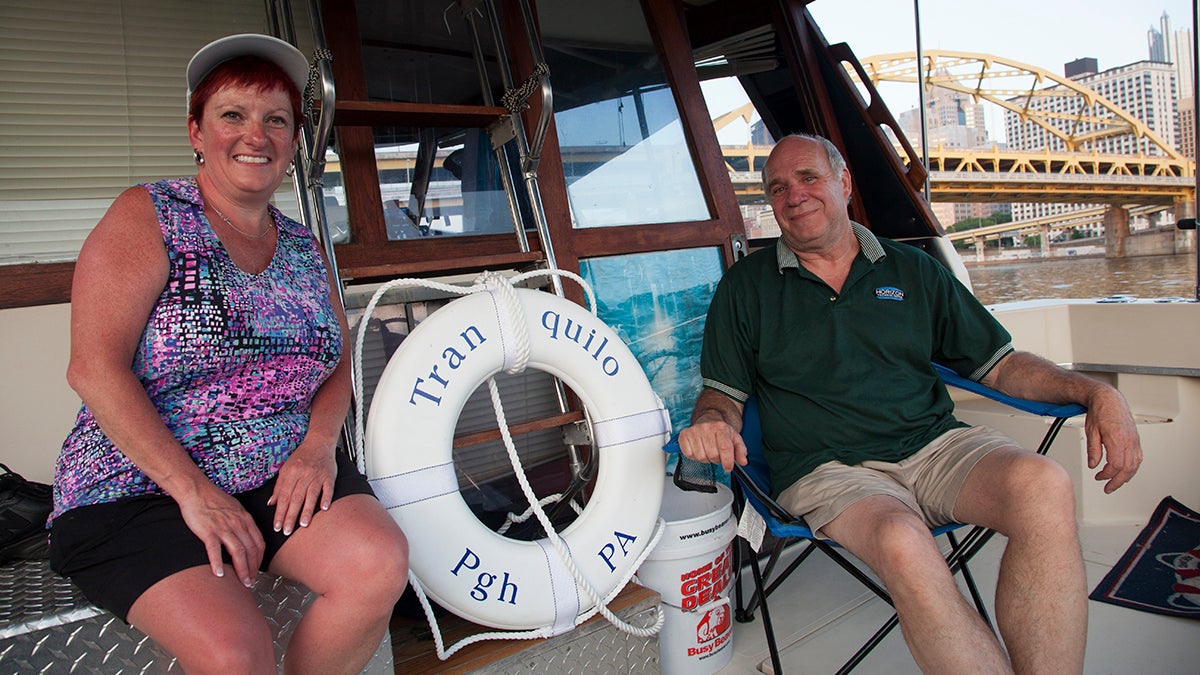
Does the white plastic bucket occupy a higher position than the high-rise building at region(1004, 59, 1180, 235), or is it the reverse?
the high-rise building at region(1004, 59, 1180, 235)

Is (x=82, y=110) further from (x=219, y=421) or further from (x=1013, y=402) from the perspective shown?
(x=1013, y=402)

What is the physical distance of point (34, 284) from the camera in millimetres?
1737

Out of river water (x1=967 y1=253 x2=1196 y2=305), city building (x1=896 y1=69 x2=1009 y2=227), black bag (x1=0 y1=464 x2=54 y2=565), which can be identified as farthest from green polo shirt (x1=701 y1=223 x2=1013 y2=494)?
city building (x1=896 y1=69 x2=1009 y2=227)

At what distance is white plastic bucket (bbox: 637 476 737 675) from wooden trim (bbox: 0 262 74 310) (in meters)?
1.47

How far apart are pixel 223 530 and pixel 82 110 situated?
1.36 metres

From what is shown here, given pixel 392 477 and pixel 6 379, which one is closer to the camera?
pixel 392 477

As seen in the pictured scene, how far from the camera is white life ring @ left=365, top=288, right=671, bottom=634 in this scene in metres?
1.43

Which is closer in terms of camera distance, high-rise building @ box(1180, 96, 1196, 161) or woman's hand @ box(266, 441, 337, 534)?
woman's hand @ box(266, 441, 337, 534)

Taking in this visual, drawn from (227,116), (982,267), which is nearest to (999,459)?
(227,116)

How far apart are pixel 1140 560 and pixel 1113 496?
1.23ft

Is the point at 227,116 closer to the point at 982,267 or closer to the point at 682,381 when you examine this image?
the point at 682,381

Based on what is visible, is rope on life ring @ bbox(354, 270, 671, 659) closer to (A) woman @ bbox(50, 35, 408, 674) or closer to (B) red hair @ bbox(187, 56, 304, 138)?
(A) woman @ bbox(50, 35, 408, 674)

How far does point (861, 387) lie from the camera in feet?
5.76

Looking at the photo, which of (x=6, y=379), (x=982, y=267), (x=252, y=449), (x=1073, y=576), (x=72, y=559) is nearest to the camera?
(x=72, y=559)
